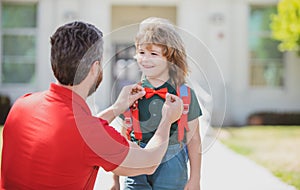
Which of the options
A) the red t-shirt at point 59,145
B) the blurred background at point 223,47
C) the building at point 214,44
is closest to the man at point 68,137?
the red t-shirt at point 59,145

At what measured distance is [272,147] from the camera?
970 cm

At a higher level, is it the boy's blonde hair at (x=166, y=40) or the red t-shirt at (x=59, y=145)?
the boy's blonde hair at (x=166, y=40)

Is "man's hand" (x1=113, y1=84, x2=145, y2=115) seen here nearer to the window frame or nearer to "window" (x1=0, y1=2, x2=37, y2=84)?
"window" (x1=0, y1=2, x2=37, y2=84)

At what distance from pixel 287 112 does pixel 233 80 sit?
172 centimetres

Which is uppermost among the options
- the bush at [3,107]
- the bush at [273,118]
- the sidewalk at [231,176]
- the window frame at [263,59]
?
the window frame at [263,59]

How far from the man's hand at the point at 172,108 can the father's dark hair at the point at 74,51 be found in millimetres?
410

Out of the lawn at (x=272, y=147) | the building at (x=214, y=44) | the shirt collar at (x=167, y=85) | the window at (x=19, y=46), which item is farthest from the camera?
the window at (x=19, y=46)

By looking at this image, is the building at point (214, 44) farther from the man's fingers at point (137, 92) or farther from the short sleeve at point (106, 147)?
the short sleeve at point (106, 147)

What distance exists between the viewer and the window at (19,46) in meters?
15.2

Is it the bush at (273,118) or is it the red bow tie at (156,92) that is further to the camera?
the bush at (273,118)

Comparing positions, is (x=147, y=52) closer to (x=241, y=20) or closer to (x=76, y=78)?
(x=76, y=78)

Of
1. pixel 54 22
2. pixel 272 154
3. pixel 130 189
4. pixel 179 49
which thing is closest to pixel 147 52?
pixel 179 49

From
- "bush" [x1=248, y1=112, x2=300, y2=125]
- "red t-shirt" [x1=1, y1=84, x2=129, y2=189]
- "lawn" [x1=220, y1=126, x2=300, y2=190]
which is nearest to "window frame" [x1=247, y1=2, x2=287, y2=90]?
"bush" [x1=248, y1=112, x2=300, y2=125]

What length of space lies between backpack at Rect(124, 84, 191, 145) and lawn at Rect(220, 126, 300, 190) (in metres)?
3.32
